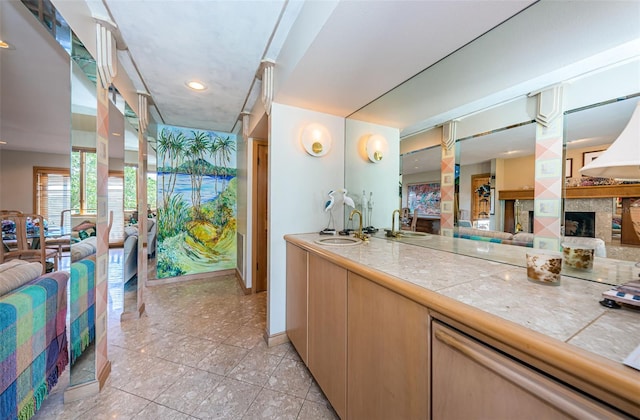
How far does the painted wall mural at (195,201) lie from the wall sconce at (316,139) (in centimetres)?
211

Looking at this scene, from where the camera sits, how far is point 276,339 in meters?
1.97

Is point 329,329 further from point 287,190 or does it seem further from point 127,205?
point 127,205

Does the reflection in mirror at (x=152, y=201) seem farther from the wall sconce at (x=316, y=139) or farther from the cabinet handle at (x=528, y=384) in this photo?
the cabinet handle at (x=528, y=384)

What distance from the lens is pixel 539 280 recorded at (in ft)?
2.70

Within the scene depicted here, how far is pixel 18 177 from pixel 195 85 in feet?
21.0

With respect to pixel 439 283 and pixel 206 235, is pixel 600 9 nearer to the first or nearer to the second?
pixel 439 283

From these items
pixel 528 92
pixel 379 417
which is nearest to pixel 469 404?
pixel 379 417

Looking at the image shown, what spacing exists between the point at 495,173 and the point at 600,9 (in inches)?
28.1

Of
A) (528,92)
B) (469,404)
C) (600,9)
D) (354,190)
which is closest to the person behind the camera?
(469,404)

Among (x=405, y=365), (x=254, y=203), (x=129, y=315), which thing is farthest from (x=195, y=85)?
(x=405, y=365)

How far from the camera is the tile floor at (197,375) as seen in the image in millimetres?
1338

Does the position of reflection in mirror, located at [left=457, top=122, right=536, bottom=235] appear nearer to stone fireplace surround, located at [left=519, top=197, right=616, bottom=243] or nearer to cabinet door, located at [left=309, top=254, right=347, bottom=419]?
stone fireplace surround, located at [left=519, top=197, right=616, bottom=243]

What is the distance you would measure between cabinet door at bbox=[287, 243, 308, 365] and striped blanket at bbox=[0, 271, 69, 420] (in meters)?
1.46

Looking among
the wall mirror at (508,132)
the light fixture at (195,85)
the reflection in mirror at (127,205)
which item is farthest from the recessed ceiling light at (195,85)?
the wall mirror at (508,132)
